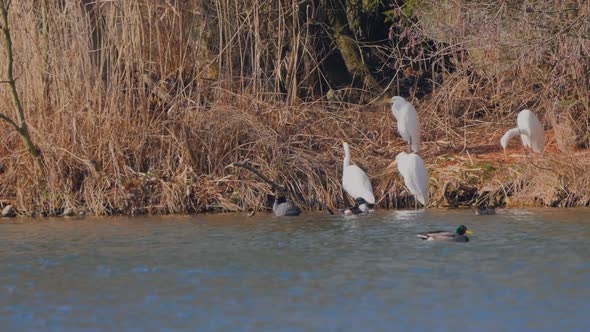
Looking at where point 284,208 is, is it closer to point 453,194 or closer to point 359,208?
point 359,208

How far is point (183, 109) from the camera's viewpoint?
39.5 ft

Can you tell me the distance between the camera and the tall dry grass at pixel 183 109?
Result: 1155 centimetres

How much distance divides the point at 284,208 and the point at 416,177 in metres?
1.45

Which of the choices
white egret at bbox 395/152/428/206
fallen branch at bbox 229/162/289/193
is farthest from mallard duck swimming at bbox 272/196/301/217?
white egret at bbox 395/152/428/206

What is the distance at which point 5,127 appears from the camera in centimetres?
1205

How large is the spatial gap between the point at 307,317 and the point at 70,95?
6343 mm

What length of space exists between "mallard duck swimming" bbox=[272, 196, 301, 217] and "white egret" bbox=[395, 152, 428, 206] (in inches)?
47.8

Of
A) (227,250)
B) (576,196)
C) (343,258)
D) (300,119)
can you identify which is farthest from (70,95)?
(576,196)

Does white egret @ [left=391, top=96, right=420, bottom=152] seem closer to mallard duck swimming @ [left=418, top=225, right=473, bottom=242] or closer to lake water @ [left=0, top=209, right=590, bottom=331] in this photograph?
lake water @ [left=0, top=209, right=590, bottom=331]

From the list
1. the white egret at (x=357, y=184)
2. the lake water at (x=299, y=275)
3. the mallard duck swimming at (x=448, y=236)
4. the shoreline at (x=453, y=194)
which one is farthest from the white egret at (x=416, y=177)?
the mallard duck swimming at (x=448, y=236)

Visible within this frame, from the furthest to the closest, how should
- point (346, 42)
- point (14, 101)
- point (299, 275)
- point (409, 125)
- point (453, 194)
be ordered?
point (346, 42)
point (409, 125)
point (453, 194)
point (14, 101)
point (299, 275)

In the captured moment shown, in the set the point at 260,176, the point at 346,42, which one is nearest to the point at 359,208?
the point at 260,176

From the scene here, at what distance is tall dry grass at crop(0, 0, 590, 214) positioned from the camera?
11555 millimetres

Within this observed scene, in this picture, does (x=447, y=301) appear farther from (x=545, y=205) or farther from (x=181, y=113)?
A: (x=181, y=113)
